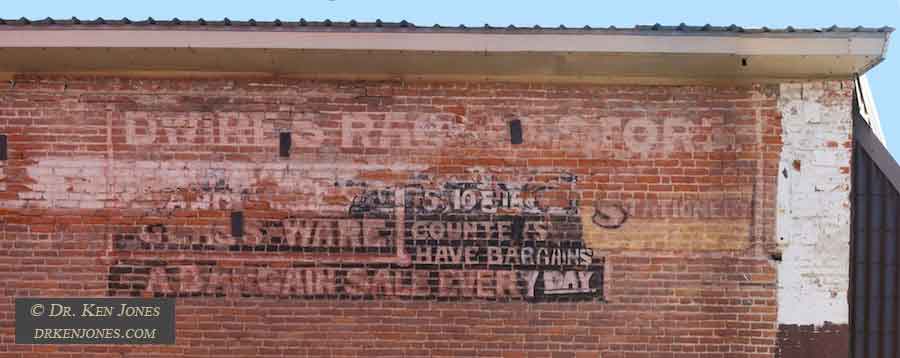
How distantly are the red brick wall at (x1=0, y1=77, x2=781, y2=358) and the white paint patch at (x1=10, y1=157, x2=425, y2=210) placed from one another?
2 centimetres

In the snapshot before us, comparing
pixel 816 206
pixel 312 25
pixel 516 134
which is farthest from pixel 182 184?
pixel 816 206

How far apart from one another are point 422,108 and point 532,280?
1787 mm

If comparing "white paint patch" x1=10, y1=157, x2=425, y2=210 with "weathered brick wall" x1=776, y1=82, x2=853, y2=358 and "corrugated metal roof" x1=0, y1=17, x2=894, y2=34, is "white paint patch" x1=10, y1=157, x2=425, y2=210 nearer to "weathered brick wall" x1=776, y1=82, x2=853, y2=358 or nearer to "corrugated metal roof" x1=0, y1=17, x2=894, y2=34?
"corrugated metal roof" x1=0, y1=17, x2=894, y2=34

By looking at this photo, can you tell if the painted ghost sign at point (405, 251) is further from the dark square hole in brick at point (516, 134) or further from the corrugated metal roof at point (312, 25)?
the corrugated metal roof at point (312, 25)

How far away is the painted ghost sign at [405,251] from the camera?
5.41 metres

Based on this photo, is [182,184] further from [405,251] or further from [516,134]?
[516,134]

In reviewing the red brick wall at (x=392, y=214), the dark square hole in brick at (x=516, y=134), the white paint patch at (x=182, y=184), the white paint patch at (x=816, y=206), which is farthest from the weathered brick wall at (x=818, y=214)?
the white paint patch at (x=182, y=184)

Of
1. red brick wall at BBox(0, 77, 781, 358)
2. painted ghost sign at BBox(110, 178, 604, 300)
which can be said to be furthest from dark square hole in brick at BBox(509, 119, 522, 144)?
painted ghost sign at BBox(110, 178, 604, 300)

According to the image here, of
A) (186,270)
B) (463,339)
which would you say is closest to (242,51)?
(186,270)

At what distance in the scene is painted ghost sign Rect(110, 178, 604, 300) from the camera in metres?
5.41

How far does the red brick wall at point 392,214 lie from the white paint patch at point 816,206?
341mm

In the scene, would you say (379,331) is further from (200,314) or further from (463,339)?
(200,314)

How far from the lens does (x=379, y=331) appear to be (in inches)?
214

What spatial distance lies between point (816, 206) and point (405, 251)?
11.7 ft
